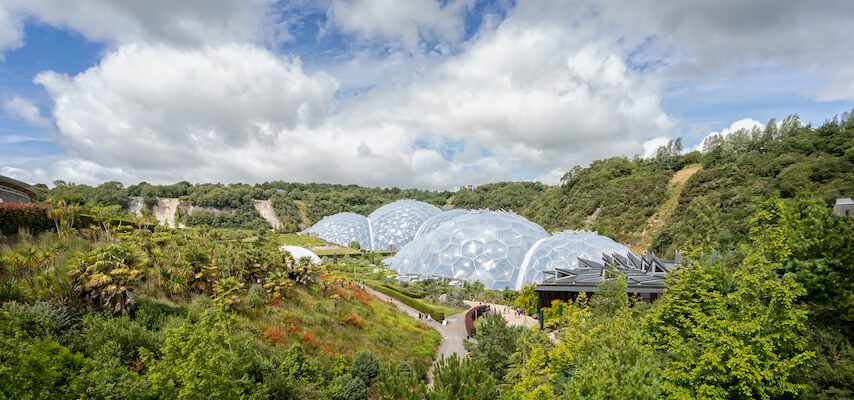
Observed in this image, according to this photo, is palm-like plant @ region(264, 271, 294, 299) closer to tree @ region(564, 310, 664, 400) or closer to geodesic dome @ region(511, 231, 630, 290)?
tree @ region(564, 310, 664, 400)

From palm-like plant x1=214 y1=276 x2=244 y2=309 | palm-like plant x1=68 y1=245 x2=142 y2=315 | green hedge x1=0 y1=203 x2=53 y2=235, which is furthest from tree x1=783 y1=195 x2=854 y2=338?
green hedge x1=0 y1=203 x2=53 y2=235

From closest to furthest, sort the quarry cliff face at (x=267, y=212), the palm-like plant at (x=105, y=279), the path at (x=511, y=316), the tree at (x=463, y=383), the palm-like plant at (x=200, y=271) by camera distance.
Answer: the tree at (x=463, y=383) → the palm-like plant at (x=105, y=279) → the palm-like plant at (x=200, y=271) → the path at (x=511, y=316) → the quarry cliff face at (x=267, y=212)

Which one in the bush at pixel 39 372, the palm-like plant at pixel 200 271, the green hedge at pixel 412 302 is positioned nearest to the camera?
the bush at pixel 39 372

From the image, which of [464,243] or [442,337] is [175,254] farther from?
[464,243]

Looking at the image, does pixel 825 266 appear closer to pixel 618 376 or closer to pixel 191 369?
pixel 618 376

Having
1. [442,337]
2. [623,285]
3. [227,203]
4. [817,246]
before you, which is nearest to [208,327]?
[623,285]

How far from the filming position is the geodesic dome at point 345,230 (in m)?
63.7

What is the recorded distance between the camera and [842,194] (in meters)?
29.3

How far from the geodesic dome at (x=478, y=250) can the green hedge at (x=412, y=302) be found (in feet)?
14.1

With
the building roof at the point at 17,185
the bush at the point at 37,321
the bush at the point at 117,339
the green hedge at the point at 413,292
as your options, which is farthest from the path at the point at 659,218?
the building roof at the point at 17,185

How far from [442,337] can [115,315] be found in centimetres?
1701

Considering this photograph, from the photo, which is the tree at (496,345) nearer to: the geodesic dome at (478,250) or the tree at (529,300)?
the tree at (529,300)

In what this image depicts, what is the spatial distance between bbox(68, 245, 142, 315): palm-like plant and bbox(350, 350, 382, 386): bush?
28.5ft

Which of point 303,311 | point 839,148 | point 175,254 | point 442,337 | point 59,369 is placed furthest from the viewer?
point 839,148
